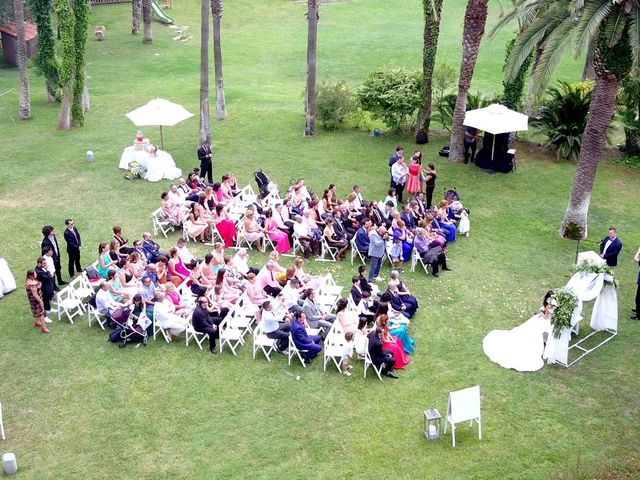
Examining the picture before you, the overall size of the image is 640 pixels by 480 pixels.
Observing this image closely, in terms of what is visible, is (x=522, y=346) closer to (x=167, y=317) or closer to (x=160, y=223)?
(x=167, y=317)

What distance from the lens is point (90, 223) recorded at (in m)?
22.0

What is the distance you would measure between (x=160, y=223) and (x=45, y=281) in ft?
14.3

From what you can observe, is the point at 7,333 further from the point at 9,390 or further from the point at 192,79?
the point at 192,79

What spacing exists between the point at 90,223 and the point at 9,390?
25.5 ft

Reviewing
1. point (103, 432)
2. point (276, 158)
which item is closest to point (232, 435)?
point (103, 432)

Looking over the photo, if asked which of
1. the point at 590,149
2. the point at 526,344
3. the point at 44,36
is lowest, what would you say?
the point at 526,344

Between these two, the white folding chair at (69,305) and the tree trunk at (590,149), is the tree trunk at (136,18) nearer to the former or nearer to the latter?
the white folding chair at (69,305)

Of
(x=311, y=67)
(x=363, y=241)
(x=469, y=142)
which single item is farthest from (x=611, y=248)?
(x=311, y=67)

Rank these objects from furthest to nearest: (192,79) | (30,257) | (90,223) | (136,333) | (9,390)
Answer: (192,79)
(90,223)
(30,257)
(136,333)
(9,390)

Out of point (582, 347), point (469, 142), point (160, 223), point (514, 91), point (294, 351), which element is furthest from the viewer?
point (514, 91)

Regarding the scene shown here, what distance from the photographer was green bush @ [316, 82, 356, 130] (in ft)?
96.2

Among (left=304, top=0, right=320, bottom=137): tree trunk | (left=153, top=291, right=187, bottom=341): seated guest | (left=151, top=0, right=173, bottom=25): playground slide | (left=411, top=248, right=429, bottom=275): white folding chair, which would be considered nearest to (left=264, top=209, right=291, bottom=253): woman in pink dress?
(left=411, top=248, right=429, bottom=275): white folding chair

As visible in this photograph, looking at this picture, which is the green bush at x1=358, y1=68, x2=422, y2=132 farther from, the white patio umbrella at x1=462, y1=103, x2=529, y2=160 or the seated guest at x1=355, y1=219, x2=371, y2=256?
the seated guest at x1=355, y1=219, x2=371, y2=256

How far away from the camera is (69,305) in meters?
17.2
